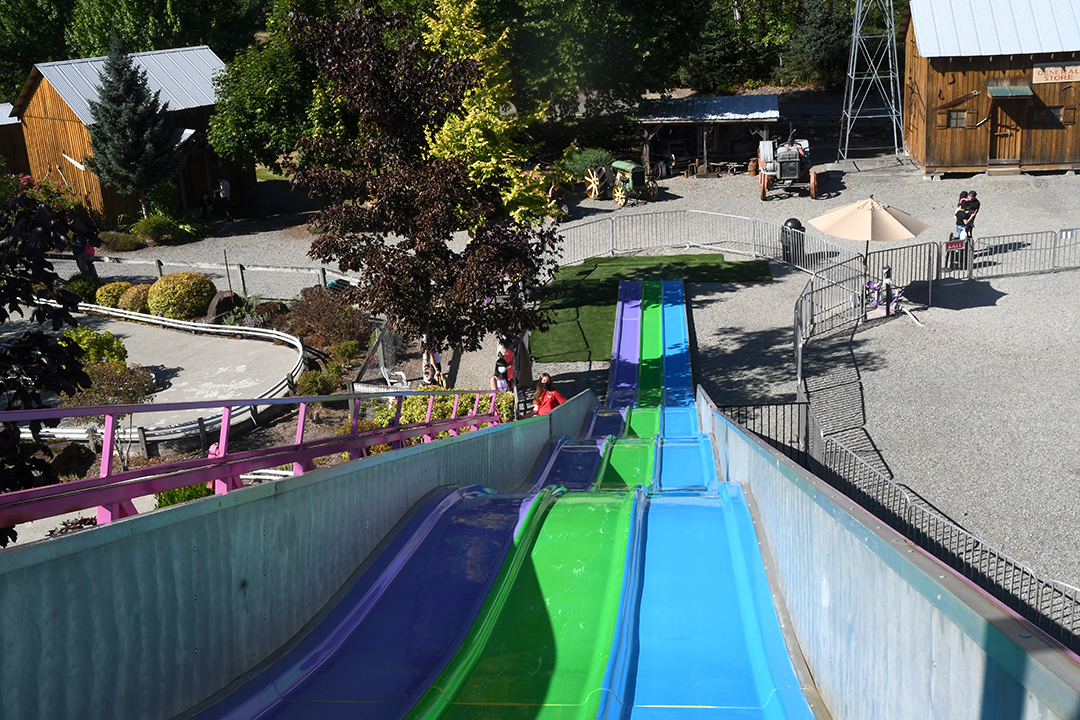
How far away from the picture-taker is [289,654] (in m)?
4.99

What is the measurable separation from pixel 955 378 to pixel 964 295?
17.2ft

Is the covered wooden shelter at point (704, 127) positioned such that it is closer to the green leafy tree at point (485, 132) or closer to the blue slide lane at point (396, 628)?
the green leafy tree at point (485, 132)

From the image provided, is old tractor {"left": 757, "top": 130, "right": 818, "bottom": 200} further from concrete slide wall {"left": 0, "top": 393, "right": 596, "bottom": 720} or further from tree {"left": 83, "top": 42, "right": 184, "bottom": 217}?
concrete slide wall {"left": 0, "top": 393, "right": 596, "bottom": 720}

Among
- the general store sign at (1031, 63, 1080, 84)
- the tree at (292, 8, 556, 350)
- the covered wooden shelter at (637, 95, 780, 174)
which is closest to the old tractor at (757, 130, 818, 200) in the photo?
the covered wooden shelter at (637, 95, 780, 174)

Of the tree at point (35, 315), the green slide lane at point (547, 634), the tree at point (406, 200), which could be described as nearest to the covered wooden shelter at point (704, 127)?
the tree at point (406, 200)

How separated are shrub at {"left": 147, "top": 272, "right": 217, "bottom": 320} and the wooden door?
25696mm

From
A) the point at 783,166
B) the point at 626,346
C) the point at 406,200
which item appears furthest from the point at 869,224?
the point at 783,166

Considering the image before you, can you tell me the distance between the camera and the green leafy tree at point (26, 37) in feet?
154

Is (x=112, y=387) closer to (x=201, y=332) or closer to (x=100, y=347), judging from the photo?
(x=100, y=347)

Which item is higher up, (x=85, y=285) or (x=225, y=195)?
(x=225, y=195)

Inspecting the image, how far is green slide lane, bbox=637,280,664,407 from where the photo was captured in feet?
59.4

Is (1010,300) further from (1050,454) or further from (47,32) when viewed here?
(47,32)

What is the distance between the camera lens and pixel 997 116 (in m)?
31.4

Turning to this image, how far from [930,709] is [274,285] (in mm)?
25032
